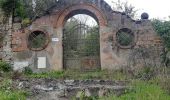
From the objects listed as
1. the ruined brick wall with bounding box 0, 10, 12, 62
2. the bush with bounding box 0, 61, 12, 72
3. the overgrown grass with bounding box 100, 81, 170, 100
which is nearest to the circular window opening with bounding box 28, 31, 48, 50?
the ruined brick wall with bounding box 0, 10, 12, 62

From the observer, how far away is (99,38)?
19344 mm

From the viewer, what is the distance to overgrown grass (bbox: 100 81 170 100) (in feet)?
33.7

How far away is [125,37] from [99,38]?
137 centimetres

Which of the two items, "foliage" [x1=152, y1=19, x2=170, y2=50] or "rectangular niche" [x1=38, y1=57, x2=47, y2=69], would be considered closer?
"foliage" [x1=152, y1=19, x2=170, y2=50]

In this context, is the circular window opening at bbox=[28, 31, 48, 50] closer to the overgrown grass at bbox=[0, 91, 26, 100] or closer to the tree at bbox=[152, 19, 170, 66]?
the tree at bbox=[152, 19, 170, 66]

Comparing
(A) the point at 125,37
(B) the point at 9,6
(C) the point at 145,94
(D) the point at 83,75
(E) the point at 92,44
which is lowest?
(C) the point at 145,94

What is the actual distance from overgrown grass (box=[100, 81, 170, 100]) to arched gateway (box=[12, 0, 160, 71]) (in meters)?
7.32

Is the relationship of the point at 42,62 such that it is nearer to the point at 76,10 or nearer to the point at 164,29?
the point at 76,10

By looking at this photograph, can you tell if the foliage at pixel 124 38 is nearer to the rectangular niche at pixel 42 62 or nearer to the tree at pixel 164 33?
the tree at pixel 164 33

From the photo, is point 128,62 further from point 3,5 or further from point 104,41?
point 3,5

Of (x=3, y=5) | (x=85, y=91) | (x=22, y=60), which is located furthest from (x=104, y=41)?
(x=85, y=91)

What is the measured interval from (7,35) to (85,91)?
9.87 m

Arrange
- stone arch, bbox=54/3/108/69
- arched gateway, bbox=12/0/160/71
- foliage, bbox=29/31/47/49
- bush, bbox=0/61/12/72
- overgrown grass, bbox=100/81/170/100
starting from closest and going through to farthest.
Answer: overgrown grass, bbox=100/81/170/100 → bush, bbox=0/61/12/72 → arched gateway, bbox=12/0/160/71 → stone arch, bbox=54/3/108/69 → foliage, bbox=29/31/47/49

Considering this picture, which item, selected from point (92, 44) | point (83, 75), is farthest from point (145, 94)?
point (92, 44)
